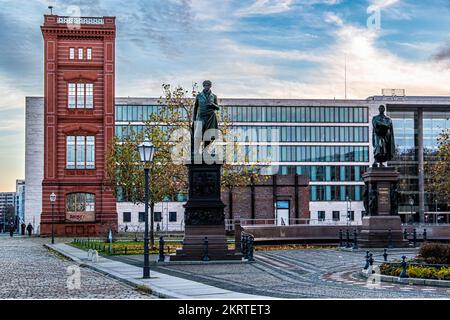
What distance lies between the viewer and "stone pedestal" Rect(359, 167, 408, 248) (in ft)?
135

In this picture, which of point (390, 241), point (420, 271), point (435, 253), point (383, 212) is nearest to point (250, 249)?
point (435, 253)

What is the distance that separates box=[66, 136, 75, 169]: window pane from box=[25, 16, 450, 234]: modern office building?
0.10 meters

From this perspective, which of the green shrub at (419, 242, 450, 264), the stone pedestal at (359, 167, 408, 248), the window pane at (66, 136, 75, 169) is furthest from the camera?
the window pane at (66, 136, 75, 169)

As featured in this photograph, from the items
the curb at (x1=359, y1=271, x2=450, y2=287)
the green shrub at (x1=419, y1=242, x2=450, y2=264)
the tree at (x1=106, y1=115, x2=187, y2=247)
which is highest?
the tree at (x1=106, y1=115, x2=187, y2=247)

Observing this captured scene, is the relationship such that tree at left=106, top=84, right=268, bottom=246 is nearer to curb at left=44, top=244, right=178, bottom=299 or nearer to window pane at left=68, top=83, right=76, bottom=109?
curb at left=44, top=244, right=178, bottom=299

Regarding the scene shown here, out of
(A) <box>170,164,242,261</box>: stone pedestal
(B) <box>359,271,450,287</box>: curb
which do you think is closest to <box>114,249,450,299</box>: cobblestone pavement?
(B) <box>359,271,450,287</box>: curb

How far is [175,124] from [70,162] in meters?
31.5

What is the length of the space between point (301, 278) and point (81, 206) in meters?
58.9

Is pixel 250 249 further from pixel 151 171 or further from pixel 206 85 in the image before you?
pixel 151 171

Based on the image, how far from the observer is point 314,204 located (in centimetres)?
11306

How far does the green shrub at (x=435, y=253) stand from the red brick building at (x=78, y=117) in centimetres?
5850

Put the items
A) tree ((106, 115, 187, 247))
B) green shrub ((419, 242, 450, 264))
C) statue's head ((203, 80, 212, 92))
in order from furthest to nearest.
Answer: tree ((106, 115, 187, 247)) → statue's head ((203, 80, 212, 92)) → green shrub ((419, 242, 450, 264))
